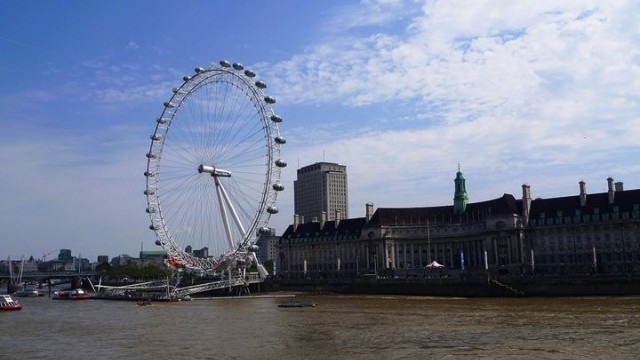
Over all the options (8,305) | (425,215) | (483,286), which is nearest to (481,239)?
(425,215)

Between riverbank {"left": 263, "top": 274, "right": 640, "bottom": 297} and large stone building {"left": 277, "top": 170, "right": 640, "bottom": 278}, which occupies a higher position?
large stone building {"left": 277, "top": 170, "right": 640, "bottom": 278}

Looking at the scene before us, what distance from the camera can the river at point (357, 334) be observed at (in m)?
31.9

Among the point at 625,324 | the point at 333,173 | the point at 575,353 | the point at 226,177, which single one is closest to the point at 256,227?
the point at 226,177

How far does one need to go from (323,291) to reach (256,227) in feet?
56.5

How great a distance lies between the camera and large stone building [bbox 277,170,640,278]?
3428 inches

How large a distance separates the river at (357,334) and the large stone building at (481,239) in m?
27.5

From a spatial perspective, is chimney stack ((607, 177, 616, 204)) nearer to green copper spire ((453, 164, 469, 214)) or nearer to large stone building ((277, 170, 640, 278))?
large stone building ((277, 170, 640, 278))

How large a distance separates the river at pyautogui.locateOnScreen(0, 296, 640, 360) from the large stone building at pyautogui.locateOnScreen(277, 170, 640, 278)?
2751 centimetres

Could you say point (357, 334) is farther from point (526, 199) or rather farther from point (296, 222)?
point (296, 222)

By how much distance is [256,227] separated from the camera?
8244cm

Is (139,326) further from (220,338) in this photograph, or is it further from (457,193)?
(457,193)

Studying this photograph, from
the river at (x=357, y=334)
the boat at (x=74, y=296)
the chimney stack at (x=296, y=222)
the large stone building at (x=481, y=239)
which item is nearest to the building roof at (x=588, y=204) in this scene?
the large stone building at (x=481, y=239)

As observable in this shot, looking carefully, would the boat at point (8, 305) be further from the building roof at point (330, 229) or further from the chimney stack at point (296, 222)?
the chimney stack at point (296, 222)

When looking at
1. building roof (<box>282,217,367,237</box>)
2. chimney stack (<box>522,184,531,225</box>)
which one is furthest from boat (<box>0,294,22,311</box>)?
chimney stack (<box>522,184,531,225</box>)
